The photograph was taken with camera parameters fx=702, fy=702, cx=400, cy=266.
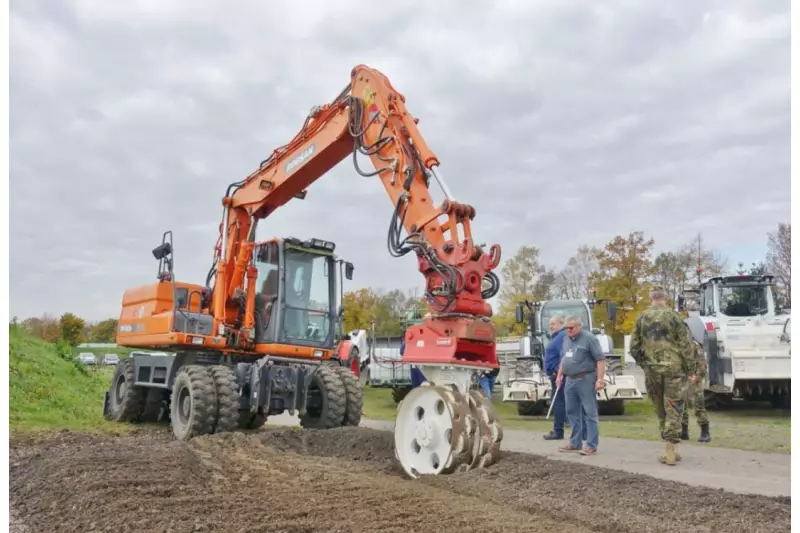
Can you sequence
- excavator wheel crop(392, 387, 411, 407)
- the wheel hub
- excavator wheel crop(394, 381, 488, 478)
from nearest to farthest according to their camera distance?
excavator wheel crop(394, 381, 488, 478), the wheel hub, excavator wheel crop(392, 387, 411, 407)

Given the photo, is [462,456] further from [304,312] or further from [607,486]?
[304,312]

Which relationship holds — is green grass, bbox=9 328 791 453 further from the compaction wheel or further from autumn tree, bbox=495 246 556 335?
autumn tree, bbox=495 246 556 335

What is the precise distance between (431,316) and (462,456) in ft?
3.91

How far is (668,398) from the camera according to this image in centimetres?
659

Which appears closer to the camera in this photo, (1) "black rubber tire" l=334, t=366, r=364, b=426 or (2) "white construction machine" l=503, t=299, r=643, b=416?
(1) "black rubber tire" l=334, t=366, r=364, b=426

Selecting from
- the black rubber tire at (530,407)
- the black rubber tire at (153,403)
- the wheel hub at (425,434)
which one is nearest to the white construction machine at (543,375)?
the black rubber tire at (530,407)

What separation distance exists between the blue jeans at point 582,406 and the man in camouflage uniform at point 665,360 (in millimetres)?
632

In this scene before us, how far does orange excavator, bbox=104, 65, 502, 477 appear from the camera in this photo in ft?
19.5

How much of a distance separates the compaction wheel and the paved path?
1296 millimetres

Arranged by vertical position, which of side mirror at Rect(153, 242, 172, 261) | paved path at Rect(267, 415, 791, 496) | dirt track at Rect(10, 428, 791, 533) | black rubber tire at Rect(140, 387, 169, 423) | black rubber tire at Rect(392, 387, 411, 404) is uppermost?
side mirror at Rect(153, 242, 172, 261)

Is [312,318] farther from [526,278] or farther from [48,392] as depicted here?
[526,278]

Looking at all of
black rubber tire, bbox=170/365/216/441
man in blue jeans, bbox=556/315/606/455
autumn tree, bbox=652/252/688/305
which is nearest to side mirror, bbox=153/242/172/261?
black rubber tire, bbox=170/365/216/441

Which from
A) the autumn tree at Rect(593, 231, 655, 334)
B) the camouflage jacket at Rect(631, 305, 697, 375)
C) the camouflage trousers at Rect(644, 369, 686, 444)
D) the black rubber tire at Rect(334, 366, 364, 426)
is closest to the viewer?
the camouflage trousers at Rect(644, 369, 686, 444)

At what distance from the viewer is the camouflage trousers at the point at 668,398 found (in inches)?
257
